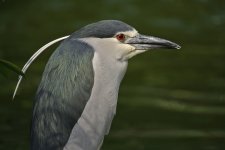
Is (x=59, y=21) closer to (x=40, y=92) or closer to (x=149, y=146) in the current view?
(x=149, y=146)

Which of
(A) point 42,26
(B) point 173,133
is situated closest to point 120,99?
(B) point 173,133

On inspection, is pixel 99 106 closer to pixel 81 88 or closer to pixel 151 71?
pixel 81 88

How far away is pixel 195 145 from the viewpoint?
30.4 feet

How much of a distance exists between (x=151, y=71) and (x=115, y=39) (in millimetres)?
5533

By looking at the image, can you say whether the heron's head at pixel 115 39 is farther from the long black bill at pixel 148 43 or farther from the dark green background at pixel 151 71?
the dark green background at pixel 151 71

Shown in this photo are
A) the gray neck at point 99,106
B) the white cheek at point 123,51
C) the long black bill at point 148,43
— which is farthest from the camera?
the long black bill at point 148,43

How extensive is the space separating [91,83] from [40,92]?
0.30m

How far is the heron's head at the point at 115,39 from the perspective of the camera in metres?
6.27

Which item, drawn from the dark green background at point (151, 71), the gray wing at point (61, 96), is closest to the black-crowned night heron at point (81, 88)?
the gray wing at point (61, 96)

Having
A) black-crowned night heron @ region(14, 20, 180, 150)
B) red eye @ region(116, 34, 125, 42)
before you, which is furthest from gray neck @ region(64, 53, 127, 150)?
red eye @ region(116, 34, 125, 42)

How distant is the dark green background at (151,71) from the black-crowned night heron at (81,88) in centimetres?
104

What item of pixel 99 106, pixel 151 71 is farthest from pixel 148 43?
pixel 151 71

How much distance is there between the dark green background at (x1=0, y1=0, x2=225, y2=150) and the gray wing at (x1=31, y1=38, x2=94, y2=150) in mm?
1099

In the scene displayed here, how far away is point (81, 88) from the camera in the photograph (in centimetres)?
612
